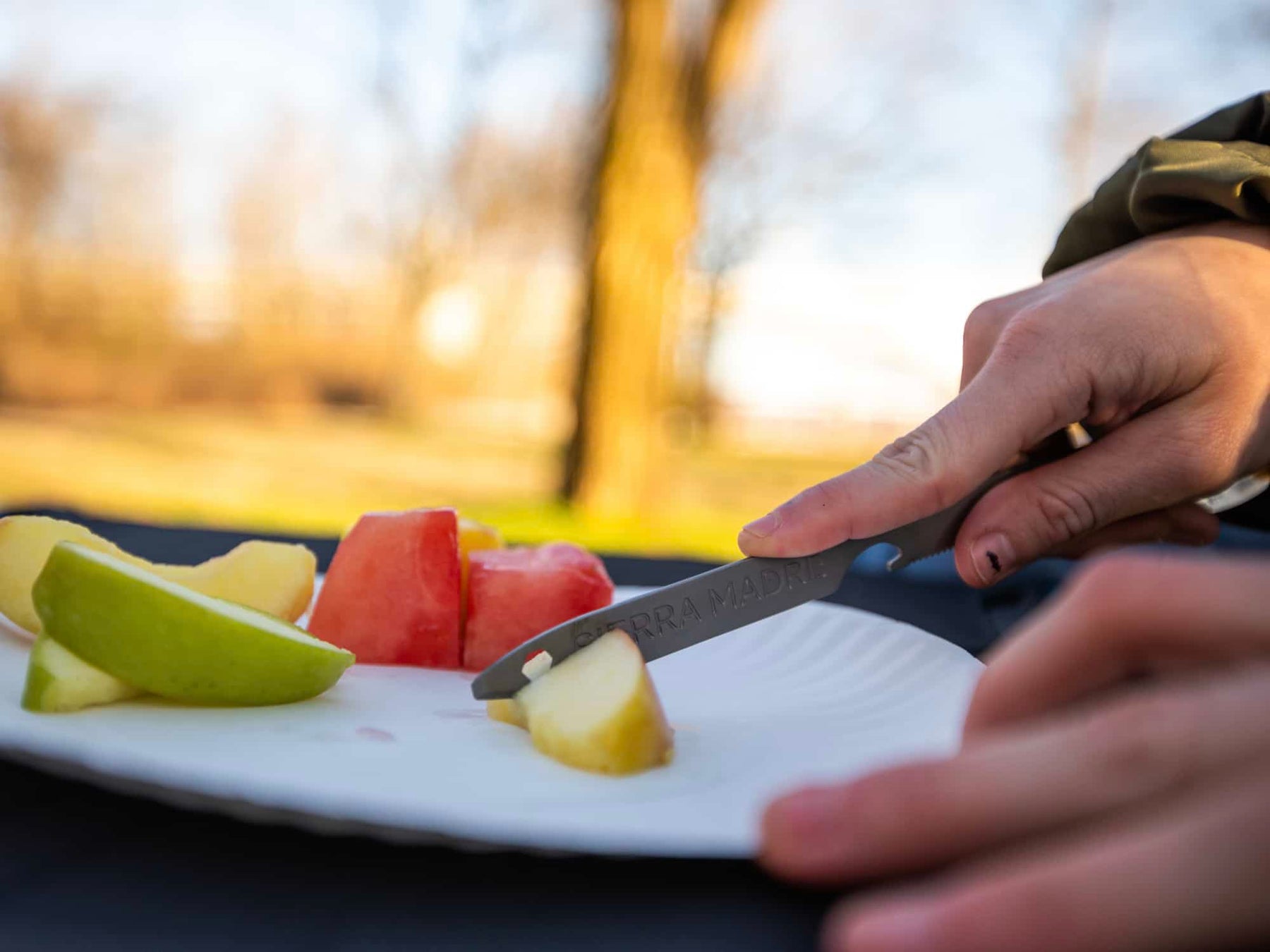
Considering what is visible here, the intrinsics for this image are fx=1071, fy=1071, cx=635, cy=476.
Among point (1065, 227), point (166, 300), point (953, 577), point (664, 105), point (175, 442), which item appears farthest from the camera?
point (166, 300)

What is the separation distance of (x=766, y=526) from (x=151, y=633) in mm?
603

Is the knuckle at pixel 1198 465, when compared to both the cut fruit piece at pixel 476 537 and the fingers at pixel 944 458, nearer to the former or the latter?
the fingers at pixel 944 458

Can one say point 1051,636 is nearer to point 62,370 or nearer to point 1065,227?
point 1065,227

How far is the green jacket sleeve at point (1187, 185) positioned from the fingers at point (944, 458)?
0.41 m

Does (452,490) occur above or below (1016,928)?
below

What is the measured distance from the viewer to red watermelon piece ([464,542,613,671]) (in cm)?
128

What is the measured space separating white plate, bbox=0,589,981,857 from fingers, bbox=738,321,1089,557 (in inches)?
6.6

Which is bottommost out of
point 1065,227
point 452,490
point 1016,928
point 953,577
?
point 452,490

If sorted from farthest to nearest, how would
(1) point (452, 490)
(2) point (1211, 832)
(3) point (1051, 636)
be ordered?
1. (1) point (452, 490)
2. (3) point (1051, 636)
3. (2) point (1211, 832)

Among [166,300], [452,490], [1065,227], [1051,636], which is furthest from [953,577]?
[166,300]

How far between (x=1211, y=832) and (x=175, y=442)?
11.0 m

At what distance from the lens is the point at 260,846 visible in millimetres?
702

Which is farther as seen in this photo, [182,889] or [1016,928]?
[182,889]

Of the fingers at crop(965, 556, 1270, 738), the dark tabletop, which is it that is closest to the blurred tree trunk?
the dark tabletop
